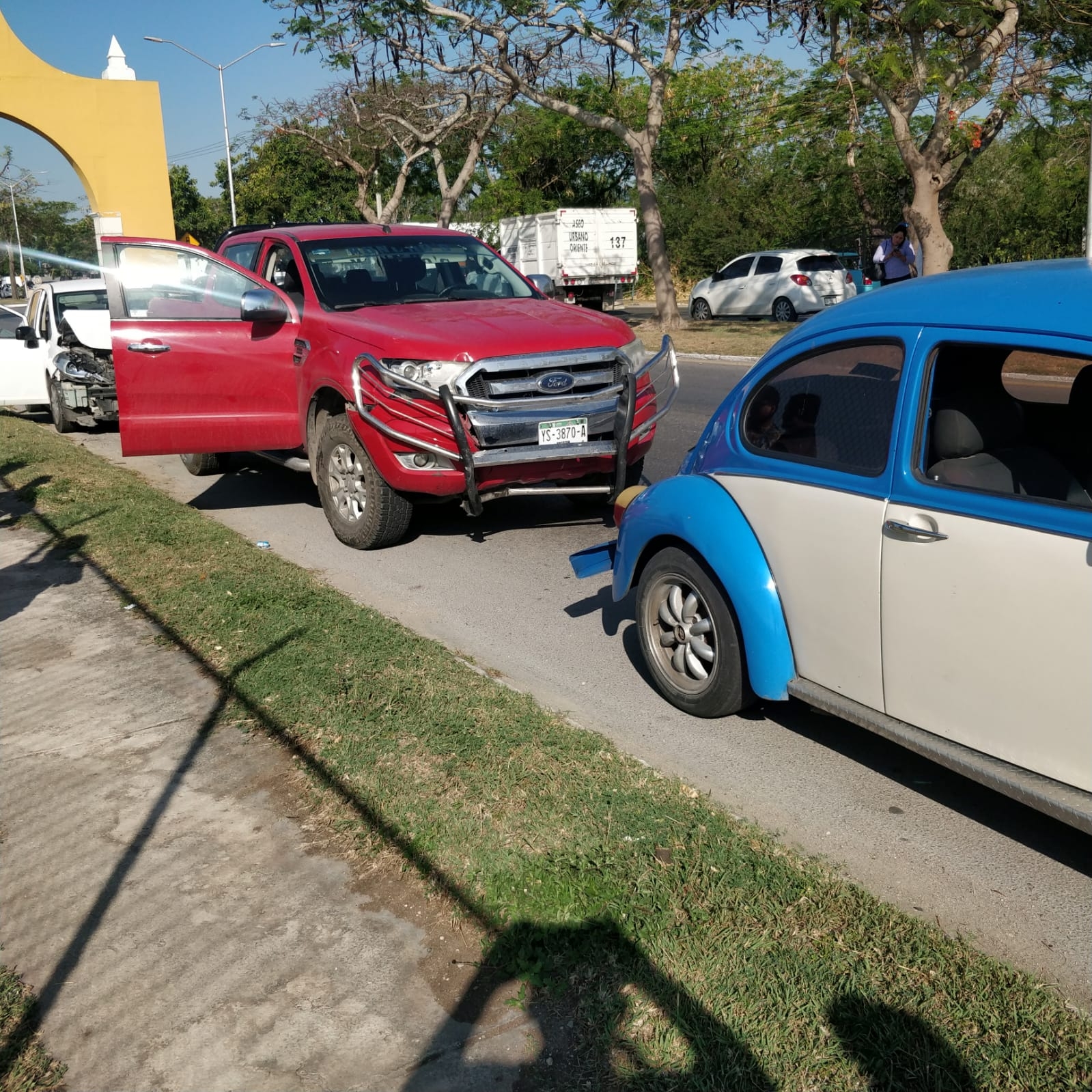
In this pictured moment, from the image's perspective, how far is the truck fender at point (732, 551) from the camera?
4309 mm

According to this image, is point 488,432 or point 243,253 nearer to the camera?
point 488,432

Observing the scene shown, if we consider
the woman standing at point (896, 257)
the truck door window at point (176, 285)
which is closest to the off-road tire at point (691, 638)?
the truck door window at point (176, 285)

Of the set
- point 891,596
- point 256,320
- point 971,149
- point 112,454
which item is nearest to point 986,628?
point 891,596

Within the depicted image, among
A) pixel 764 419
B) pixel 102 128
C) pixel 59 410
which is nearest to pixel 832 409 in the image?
pixel 764 419

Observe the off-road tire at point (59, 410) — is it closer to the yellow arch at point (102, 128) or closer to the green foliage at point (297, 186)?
the yellow arch at point (102, 128)

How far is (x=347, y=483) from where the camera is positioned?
25.8 ft

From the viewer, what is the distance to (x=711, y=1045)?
9.39 feet

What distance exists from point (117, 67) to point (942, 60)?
16.4 meters

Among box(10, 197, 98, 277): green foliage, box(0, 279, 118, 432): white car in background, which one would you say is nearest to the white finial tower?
box(0, 279, 118, 432): white car in background

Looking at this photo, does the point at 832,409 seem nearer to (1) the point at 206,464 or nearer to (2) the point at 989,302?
(2) the point at 989,302

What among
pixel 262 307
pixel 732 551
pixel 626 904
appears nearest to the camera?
pixel 626 904

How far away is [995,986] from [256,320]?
21.5ft

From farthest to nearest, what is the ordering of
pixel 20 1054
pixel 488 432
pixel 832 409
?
pixel 488 432 → pixel 832 409 → pixel 20 1054

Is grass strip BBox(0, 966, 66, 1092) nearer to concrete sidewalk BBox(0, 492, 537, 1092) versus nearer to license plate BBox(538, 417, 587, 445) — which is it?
concrete sidewalk BBox(0, 492, 537, 1092)
